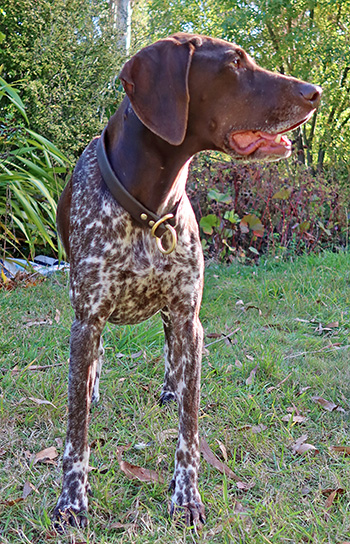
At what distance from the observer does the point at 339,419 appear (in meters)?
2.89

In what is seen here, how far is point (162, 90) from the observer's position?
1.98 meters

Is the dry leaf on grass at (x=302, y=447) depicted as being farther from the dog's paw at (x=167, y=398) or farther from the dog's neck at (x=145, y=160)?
the dog's neck at (x=145, y=160)

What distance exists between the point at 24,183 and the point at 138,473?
3399 millimetres

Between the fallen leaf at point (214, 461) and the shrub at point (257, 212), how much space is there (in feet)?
9.84

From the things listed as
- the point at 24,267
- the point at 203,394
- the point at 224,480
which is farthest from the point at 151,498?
the point at 24,267

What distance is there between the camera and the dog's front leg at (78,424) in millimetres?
2172

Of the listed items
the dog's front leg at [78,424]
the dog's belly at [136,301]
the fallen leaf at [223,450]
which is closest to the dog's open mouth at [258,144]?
the dog's belly at [136,301]

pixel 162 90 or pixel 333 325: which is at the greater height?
pixel 162 90

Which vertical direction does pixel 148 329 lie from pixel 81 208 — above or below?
below

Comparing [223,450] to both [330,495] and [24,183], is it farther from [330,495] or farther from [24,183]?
[24,183]

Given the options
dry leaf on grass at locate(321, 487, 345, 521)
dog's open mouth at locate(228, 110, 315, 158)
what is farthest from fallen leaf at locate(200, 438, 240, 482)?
dog's open mouth at locate(228, 110, 315, 158)

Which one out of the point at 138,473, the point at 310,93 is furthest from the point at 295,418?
the point at 310,93

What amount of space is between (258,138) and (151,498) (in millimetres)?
1410

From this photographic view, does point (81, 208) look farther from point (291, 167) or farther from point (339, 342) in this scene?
point (291, 167)
